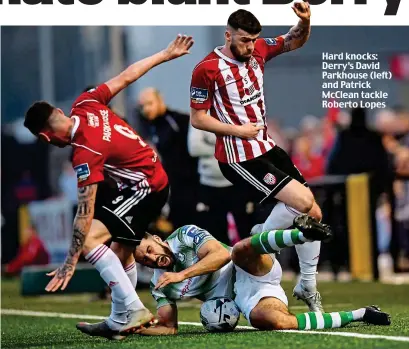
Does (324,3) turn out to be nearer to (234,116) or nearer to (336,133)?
(234,116)

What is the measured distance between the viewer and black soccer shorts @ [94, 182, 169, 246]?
20.4ft

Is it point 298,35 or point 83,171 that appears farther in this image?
point 298,35

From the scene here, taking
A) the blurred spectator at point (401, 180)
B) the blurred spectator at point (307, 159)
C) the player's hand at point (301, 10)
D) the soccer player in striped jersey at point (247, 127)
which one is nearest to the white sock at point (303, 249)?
the soccer player in striped jersey at point (247, 127)

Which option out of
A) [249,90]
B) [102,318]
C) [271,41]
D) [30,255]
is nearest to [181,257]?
[249,90]

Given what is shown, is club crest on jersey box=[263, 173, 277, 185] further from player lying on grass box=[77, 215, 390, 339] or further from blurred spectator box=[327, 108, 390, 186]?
blurred spectator box=[327, 108, 390, 186]

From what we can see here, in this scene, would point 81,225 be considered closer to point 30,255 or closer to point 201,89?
point 201,89

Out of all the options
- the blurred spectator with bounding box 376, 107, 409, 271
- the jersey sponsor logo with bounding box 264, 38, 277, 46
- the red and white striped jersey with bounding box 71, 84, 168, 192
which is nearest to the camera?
the red and white striped jersey with bounding box 71, 84, 168, 192

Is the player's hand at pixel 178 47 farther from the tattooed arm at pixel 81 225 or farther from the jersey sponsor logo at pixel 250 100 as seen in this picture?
the tattooed arm at pixel 81 225

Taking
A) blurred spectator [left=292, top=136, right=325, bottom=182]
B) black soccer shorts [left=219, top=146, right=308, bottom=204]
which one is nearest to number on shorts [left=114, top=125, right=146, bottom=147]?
black soccer shorts [left=219, top=146, right=308, bottom=204]

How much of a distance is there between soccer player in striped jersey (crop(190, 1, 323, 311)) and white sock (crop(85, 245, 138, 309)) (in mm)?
931

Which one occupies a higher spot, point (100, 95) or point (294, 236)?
point (100, 95)

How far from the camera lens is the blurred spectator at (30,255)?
1457 centimetres

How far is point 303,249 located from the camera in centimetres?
680

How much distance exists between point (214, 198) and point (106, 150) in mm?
2893
